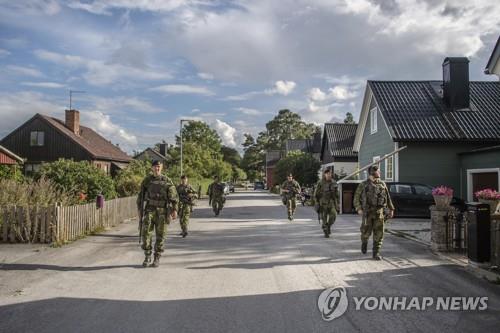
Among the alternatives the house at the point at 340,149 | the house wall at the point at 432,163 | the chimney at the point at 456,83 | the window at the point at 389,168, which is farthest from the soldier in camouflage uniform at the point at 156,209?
the house at the point at 340,149

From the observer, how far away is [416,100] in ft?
78.3

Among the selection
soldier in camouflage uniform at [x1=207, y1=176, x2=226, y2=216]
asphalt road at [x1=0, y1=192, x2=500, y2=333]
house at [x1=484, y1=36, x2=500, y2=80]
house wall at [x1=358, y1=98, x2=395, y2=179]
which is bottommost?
asphalt road at [x1=0, y1=192, x2=500, y2=333]

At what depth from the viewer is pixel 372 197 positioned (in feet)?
30.6

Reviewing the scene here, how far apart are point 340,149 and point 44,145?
1009 inches

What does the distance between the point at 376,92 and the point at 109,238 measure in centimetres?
1722

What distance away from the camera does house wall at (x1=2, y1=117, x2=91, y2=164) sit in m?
39.4

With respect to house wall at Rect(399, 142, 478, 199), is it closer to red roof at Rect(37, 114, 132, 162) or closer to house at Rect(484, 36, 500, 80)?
house at Rect(484, 36, 500, 80)

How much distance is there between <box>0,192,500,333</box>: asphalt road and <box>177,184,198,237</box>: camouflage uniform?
1478mm

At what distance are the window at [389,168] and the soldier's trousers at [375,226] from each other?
44.8 ft

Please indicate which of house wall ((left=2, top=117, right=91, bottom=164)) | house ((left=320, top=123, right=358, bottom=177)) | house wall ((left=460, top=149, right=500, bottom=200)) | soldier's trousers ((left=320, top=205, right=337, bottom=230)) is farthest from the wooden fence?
house wall ((left=2, top=117, right=91, bottom=164))

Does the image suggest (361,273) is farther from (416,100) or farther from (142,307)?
(416,100)

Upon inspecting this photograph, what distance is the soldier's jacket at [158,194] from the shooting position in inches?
334

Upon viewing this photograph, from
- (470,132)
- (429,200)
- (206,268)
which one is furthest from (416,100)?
(206,268)

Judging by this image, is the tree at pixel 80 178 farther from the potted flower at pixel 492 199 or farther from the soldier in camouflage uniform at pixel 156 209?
the potted flower at pixel 492 199
